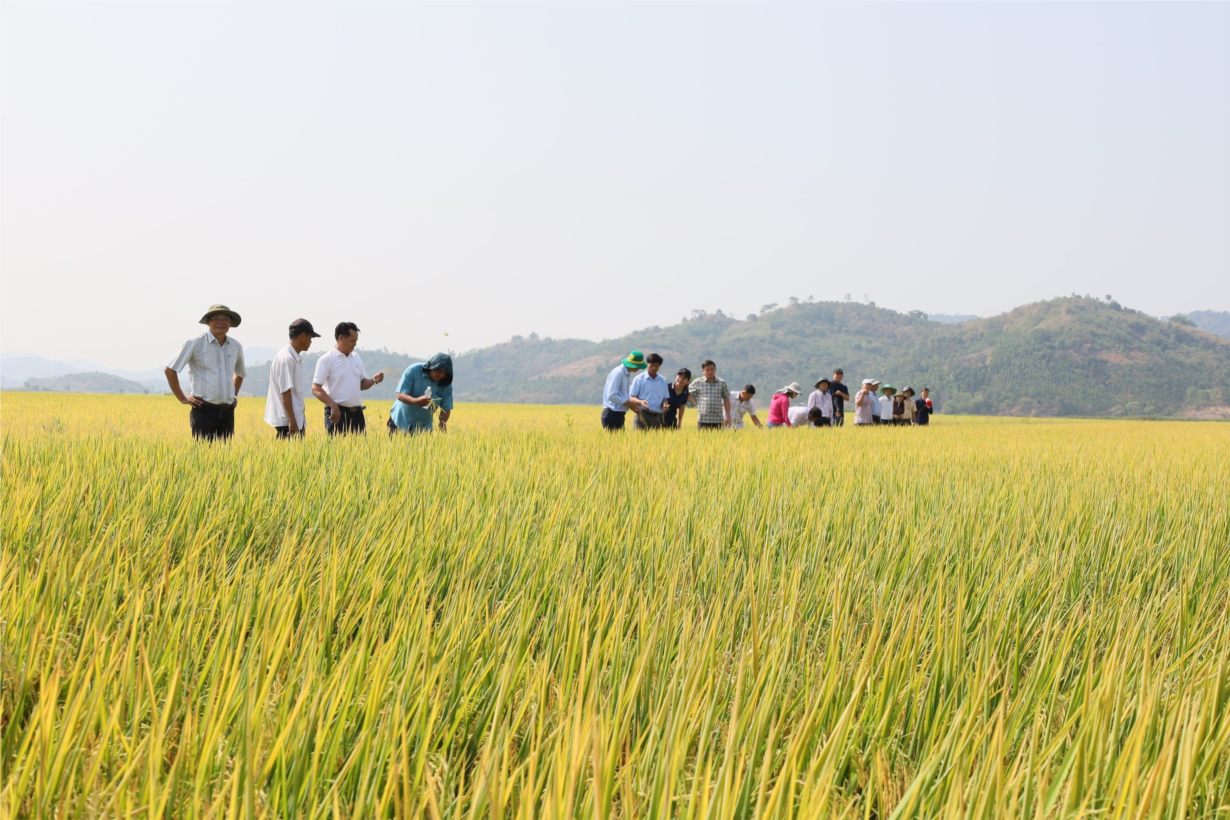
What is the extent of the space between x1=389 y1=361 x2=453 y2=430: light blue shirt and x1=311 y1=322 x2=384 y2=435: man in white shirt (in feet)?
1.27

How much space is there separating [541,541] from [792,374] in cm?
16250

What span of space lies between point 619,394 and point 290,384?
384 centimetres

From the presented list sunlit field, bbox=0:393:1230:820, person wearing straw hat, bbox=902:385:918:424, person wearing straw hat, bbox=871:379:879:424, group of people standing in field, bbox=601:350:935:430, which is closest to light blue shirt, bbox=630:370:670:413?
group of people standing in field, bbox=601:350:935:430

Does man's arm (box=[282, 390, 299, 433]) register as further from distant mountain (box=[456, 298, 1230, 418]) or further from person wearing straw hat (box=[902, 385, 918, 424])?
distant mountain (box=[456, 298, 1230, 418])

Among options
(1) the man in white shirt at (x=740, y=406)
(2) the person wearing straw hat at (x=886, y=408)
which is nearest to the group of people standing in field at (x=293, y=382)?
(1) the man in white shirt at (x=740, y=406)

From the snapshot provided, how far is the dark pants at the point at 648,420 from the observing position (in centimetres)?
912

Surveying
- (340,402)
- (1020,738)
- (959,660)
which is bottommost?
(1020,738)

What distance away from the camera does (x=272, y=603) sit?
1526 mm

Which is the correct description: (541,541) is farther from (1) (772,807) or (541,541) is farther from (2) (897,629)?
(1) (772,807)

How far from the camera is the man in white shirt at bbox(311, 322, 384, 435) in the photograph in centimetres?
595

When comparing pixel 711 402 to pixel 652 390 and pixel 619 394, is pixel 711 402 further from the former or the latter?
pixel 619 394

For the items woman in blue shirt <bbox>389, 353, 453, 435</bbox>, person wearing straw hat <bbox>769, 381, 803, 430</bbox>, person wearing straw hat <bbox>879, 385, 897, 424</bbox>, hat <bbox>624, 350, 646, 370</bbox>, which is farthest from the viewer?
person wearing straw hat <bbox>879, 385, 897, 424</bbox>

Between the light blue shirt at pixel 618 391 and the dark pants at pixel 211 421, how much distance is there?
4.08m

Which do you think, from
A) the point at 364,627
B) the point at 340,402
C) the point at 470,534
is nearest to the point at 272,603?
the point at 364,627
